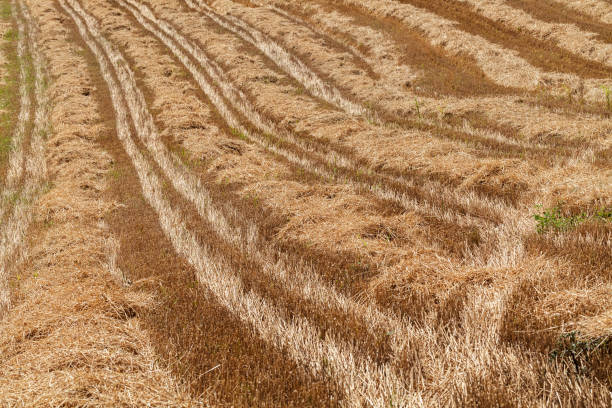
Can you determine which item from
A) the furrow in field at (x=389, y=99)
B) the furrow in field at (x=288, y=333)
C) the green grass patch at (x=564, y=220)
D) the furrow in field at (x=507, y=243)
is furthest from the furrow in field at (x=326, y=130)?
the furrow in field at (x=288, y=333)

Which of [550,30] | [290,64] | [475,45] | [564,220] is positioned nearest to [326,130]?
[564,220]

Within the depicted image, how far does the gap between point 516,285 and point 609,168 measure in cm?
489

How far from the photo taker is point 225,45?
68.9ft

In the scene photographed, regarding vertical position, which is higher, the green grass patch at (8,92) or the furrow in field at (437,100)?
the furrow in field at (437,100)

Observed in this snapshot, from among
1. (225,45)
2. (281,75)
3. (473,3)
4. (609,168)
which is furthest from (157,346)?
(473,3)

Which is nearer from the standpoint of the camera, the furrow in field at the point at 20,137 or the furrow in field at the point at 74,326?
the furrow in field at the point at 74,326

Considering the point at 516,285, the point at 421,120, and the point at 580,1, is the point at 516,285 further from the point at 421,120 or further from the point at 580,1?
the point at 580,1

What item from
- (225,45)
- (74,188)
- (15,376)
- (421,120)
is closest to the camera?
(15,376)

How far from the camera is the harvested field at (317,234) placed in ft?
9.30

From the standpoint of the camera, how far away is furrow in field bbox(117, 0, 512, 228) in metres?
7.38

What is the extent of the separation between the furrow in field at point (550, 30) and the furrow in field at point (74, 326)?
18.4 metres

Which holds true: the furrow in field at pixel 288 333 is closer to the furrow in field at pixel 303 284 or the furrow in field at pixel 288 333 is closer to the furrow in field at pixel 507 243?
the furrow in field at pixel 303 284

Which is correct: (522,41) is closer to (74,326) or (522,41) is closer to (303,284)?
(303,284)

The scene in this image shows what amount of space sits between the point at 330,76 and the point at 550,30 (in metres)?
11.0
